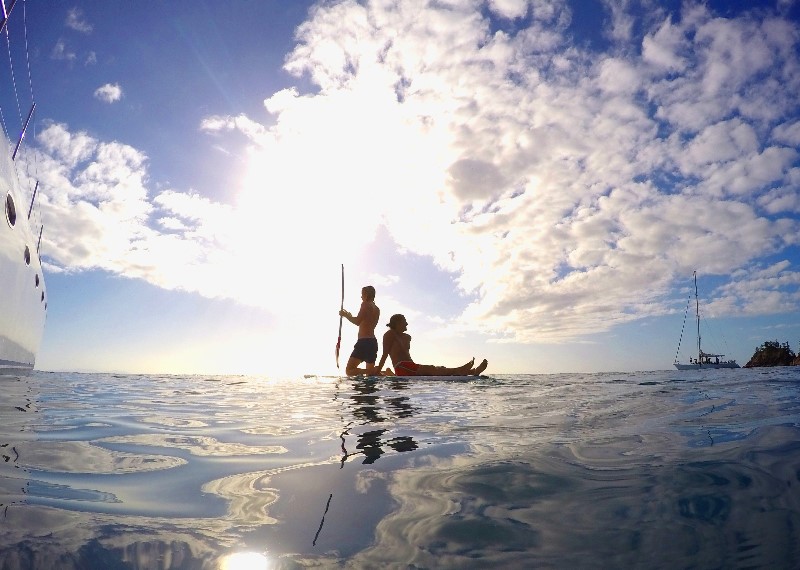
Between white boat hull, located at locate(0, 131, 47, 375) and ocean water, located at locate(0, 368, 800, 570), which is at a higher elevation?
white boat hull, located at locate(0, 131, 47, 375)

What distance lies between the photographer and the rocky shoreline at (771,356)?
199ft

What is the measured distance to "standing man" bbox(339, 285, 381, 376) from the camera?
1288cm

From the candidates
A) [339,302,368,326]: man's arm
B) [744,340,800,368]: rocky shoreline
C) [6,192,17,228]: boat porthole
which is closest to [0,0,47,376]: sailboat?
[6,192,17,228]: boat porthole

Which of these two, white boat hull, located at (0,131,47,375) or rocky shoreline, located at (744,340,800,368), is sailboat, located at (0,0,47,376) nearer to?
white boat hull, located at (0,131,47,375)

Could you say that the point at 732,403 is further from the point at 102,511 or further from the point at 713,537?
the point at 102,511

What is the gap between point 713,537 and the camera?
4.41 feet

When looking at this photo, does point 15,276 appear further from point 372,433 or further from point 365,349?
point 372,433

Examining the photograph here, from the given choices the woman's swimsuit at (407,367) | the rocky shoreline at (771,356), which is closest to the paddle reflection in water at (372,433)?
the woman's swimsuit at (407,367)

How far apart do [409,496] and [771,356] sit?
8264cm

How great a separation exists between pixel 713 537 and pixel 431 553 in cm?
86

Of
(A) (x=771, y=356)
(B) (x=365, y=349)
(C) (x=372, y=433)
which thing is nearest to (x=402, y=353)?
(B) (x=365, y=349)

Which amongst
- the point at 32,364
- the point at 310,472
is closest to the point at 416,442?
the point at 310,472

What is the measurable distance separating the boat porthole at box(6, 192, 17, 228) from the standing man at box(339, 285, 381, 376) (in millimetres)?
8521

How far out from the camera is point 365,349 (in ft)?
43.0
